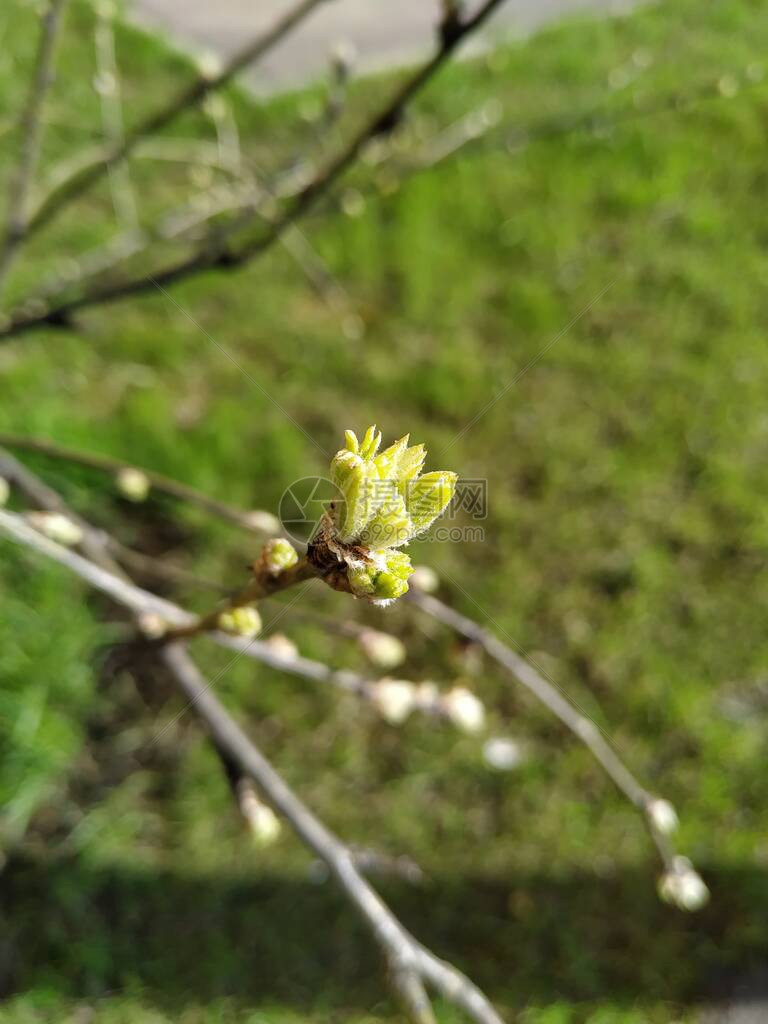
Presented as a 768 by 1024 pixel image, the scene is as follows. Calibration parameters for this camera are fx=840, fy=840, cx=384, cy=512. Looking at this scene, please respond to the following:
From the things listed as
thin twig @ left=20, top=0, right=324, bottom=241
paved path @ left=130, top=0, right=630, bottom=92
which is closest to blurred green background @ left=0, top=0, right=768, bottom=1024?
paved path @ left=130, top=0, right=630, bottom=92

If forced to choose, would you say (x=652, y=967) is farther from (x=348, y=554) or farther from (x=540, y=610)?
(x=348, y=554)

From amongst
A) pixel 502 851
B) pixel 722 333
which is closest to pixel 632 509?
pixel 722 333

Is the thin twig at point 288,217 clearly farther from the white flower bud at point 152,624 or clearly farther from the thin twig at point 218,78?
the white flower bud at point 152,624

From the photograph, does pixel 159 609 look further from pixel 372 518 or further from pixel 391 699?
pixel 372 518

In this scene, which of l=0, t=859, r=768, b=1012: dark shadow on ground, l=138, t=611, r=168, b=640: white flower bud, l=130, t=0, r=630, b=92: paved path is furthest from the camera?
l=130, t=0, r=630, b=92: paved path

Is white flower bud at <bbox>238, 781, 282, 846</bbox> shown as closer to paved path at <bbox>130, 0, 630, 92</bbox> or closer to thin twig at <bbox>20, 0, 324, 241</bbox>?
thin twig at <bbox>20, 0, 324, 241</bbox>
